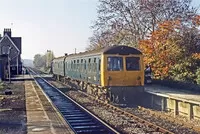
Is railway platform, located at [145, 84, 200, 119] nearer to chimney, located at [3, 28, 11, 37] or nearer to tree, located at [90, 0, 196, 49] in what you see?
tree, located at [90, 0, 196, 49]

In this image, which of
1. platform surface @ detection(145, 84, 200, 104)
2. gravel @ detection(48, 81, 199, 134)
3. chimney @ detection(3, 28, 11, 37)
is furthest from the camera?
chimney @ detection(3, 28, 11, 37)

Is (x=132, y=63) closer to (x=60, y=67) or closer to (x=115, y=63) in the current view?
(x=115, y=63)

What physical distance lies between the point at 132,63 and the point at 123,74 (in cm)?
84

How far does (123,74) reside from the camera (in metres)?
19.2

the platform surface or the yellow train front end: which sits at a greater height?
the yellow train front end

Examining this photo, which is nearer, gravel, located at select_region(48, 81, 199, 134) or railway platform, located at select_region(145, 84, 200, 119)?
gravel, located at select_region(48, 81, 199, 134)

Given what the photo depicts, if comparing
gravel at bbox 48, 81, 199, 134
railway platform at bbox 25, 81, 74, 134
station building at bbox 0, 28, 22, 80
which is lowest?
gravel at bbox 48, 81, 199, 134

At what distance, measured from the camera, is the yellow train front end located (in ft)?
62.4

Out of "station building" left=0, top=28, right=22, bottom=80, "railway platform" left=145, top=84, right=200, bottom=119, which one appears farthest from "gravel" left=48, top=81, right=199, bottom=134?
"station building" left=0, top=28, right=22, bottom=80

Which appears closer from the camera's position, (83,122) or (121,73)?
(83,122)

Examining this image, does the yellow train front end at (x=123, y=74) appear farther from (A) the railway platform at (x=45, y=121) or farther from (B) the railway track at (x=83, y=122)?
(A) the railway platform at (x=45, y=121)

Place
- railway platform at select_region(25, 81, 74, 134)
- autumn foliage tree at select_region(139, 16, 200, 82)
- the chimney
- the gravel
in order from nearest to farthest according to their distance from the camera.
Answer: railway platform at select_region(25, 81, 74, 134) → the gravel → autumn foliage tree at select_region(139, 16, 200, 82) → the chimney

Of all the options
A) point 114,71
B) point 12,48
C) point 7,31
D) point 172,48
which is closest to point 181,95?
point 114,71

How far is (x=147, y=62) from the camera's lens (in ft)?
83.5
